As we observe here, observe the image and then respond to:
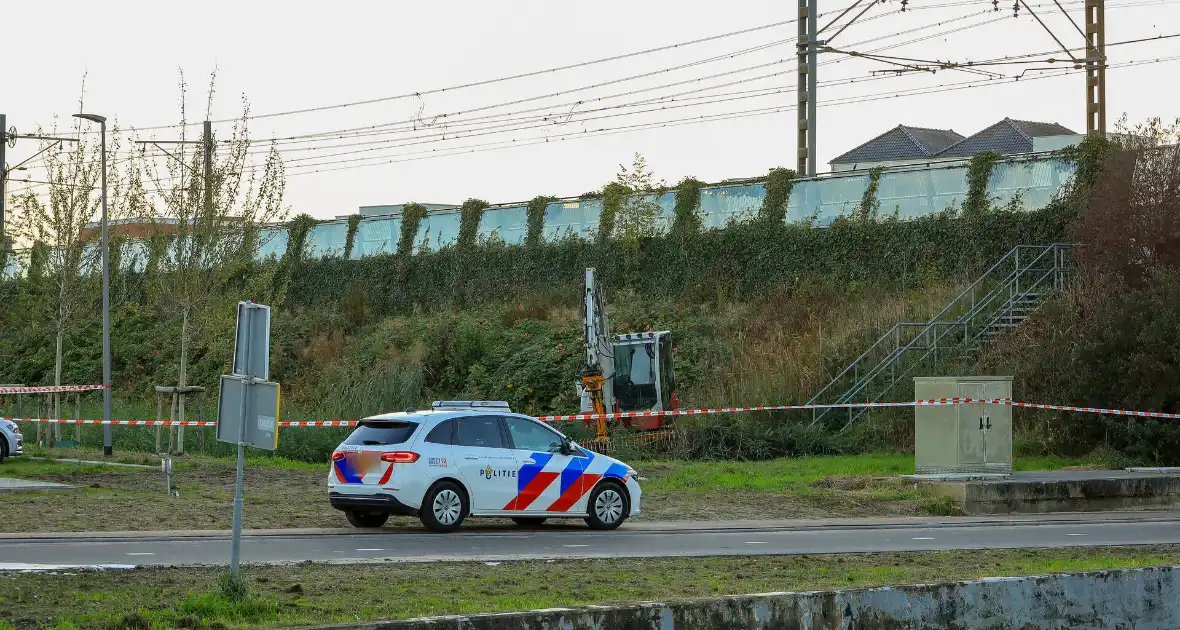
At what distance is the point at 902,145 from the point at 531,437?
7005cm

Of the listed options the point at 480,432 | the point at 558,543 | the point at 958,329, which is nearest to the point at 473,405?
the point at 480,432

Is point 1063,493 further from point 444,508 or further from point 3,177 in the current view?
point 3,177

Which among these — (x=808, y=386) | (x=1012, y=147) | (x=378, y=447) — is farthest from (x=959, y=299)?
(x=1012, y=147)

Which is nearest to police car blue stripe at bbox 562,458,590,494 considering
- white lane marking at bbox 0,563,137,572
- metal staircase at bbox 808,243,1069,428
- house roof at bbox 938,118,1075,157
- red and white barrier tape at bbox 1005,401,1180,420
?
white lane marking at bbox 0,563,137,572

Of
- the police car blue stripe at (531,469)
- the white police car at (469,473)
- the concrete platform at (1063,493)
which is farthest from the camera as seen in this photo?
the concrete platform at (1063,493)

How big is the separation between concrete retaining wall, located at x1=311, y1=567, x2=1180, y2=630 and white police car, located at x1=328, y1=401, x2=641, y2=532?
8.91 metres

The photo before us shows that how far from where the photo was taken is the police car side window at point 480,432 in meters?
17.9

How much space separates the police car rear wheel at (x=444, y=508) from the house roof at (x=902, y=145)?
67623mm

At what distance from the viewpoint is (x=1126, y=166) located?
110 ft

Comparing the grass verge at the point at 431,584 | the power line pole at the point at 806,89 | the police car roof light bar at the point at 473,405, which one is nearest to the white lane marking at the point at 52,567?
the grass verge at the point at 431,584

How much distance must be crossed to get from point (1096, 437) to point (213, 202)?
18622 mm

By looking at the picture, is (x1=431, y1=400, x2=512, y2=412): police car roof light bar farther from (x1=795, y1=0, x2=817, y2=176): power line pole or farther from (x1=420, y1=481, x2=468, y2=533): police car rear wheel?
(x1=795, y1=0, x2=817, y2=176): power line pole

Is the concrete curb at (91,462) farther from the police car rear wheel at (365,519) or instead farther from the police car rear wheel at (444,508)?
the police car rear wheel at (444,508)

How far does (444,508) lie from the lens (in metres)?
17.7
